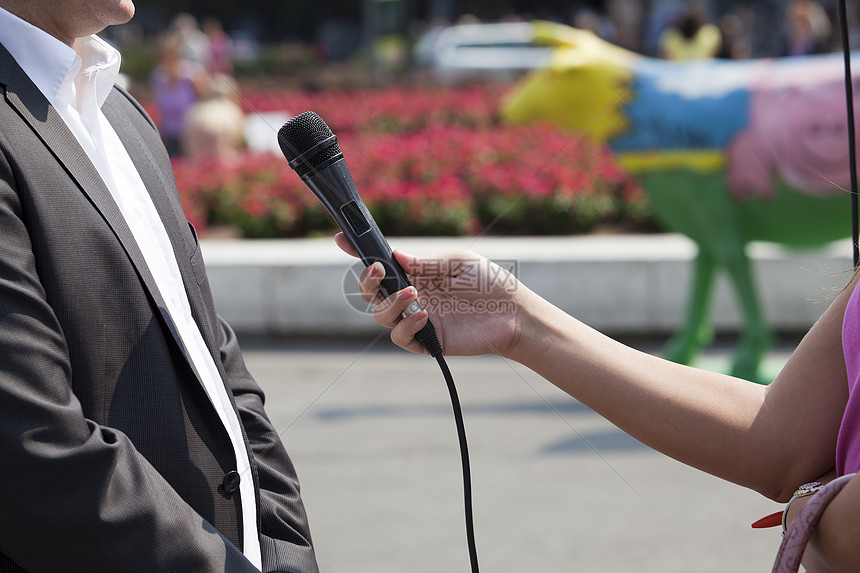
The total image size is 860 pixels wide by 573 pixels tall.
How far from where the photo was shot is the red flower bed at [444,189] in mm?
8297

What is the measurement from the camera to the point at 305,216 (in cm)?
849

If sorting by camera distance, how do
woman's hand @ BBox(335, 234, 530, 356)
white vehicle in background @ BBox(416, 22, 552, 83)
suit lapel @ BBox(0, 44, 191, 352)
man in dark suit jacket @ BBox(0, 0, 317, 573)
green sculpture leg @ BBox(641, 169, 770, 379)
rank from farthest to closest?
white vehicle in background @ BBox(416, 22, 552, 83)
green sculpture leg @ BBox(641, 169, 770, 379)
woman's hand @ BBox(335, 234, 530, 356)
suit lapel @ BBox(0, 44, 191, 352)
man in dark suit jacket @ BBox(0, 0, 317, 573)

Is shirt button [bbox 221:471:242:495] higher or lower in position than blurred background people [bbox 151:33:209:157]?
lower

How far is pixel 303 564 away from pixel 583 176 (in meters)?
7.57

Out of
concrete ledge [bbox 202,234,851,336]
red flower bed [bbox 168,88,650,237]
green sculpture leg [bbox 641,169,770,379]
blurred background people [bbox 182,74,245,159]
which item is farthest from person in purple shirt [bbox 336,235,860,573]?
A: blurred background people [bbox 182,74,245,159]

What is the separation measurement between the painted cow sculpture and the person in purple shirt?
3818mm

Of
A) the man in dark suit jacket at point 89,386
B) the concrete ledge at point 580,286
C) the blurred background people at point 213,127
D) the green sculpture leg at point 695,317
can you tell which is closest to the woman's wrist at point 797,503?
the man in dark suit jacket at point 89,386

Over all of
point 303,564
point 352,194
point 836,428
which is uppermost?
point 352,194

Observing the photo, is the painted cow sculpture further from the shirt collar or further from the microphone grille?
the shirt collar

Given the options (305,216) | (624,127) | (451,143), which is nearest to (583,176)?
(451,143)

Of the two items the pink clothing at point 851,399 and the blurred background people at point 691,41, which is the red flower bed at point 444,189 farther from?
the pink clothing at point 851,399

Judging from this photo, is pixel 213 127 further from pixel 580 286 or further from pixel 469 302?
pixel 469 302

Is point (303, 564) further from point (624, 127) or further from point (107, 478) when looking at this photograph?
point (624, 127)

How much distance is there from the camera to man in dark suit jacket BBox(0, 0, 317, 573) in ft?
4.37
